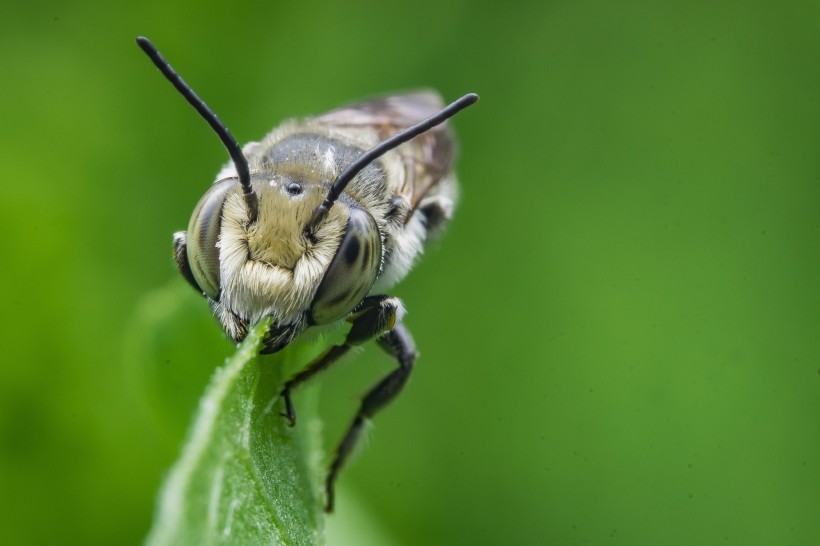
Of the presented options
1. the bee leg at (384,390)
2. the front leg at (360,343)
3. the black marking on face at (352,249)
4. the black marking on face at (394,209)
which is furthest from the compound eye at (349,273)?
the bee leg at (384,390)

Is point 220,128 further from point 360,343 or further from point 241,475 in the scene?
point 241,475

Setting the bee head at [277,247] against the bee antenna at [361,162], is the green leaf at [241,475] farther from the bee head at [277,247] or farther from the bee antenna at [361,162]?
the bee antenna at [361,162]

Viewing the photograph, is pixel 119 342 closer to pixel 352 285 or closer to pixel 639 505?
pixel 352 285

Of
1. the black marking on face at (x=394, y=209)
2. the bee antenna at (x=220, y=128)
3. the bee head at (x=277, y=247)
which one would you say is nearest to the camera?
the bee head at (x=277, y=247)

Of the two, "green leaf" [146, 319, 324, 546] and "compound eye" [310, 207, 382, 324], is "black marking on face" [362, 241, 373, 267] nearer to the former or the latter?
"compound eye" [310, 207, 382, 324]

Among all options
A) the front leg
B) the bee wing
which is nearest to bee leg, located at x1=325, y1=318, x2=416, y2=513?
the front leg

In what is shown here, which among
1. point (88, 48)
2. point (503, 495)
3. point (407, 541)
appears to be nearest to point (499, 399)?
point (503, 495)

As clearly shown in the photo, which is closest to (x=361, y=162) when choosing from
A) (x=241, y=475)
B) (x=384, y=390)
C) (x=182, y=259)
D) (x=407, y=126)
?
(x=182, y=259)
